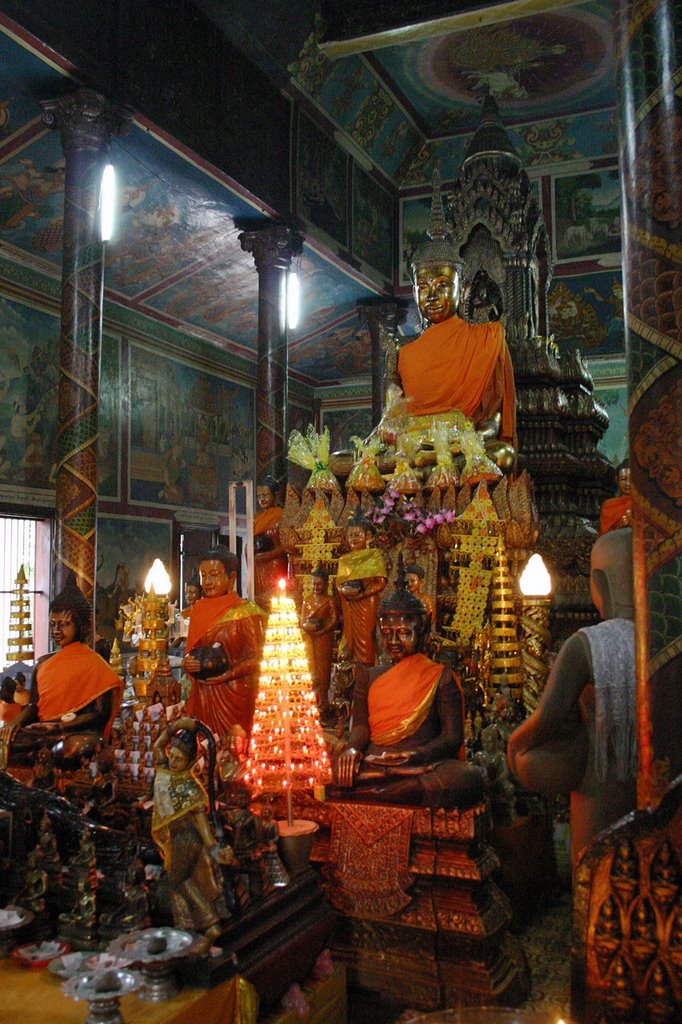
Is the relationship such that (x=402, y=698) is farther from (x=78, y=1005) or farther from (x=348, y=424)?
(x=348, y=424)

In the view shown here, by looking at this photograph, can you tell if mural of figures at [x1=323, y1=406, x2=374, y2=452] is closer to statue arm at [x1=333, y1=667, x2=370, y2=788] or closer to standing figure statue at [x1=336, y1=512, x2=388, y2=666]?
standing figure statue at [x1=336, y1=512, x2=388, y2=666]

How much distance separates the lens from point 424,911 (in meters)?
3.07

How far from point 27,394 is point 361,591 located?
6338 mm

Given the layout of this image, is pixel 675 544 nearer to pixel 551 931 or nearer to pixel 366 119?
pixel 551 931

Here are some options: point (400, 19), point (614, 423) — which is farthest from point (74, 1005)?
point (614, 423)

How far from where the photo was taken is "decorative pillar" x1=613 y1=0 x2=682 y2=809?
1937 millimetres

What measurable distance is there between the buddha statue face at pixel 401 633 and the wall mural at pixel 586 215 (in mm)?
10954

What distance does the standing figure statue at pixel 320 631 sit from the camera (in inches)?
189

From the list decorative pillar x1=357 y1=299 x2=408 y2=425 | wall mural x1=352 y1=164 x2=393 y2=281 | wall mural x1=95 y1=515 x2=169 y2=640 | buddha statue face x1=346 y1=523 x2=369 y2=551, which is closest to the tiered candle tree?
buddha statue face x1=346 y1=523 x2=369 y2=551

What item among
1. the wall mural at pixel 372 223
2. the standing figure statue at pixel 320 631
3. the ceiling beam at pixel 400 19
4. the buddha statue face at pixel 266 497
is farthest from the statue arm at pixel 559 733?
the wall mural at pixel 372 223

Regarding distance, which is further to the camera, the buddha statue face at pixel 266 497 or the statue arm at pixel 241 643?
the buddha statue face at pixel 266 497

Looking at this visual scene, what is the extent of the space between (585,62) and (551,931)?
11.4 m

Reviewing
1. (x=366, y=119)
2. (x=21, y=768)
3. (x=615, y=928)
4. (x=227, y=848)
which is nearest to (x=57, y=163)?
(x=366, y=119)

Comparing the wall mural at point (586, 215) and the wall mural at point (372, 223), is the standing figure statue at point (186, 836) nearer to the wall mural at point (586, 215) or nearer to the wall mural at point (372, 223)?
the wall mural at point (372, 223)
